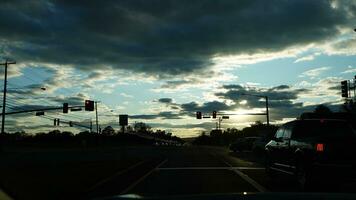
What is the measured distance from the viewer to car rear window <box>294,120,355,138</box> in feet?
50.4

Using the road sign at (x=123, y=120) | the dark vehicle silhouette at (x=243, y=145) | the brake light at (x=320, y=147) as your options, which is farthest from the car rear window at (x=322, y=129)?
the road sign at (x=123, y=120)

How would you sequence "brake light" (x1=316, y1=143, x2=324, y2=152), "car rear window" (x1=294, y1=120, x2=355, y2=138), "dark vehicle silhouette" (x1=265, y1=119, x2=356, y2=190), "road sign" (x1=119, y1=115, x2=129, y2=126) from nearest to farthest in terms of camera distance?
"dark vehicle silhouette" (x1=265, y1=119, x2=356, y2=190)
"brake light" (x1=316, y1=143, x2=324, y2=152)
"car rear window" (x1=294, y1=120, x2=355, y2=138)
"road sign" (x1=119, y1=115, x2=129, y2=126)

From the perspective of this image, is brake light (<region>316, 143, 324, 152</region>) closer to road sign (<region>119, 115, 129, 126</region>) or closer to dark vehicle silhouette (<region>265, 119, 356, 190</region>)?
dark vehicle silhouette (<region>265, 119, 356, 190</region>)

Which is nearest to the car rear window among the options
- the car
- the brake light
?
the brake light

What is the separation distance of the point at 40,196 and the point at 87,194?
1146 mm

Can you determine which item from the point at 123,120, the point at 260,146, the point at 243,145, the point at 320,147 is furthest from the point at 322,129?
the point at 123,120

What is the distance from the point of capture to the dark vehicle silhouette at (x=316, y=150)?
47.2 ft

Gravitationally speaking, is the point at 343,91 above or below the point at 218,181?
above

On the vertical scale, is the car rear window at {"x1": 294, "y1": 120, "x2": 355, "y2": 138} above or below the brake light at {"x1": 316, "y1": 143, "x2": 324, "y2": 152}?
above

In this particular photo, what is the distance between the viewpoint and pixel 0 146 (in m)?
64.8

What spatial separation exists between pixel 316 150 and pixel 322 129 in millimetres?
1243

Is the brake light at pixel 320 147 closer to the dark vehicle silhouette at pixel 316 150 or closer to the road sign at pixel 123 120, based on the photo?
the dark vehicle silhouette at pixel 316 150

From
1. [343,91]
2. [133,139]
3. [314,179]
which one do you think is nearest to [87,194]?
[314,179]

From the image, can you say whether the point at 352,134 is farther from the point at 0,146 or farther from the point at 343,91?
the point at 0,146
